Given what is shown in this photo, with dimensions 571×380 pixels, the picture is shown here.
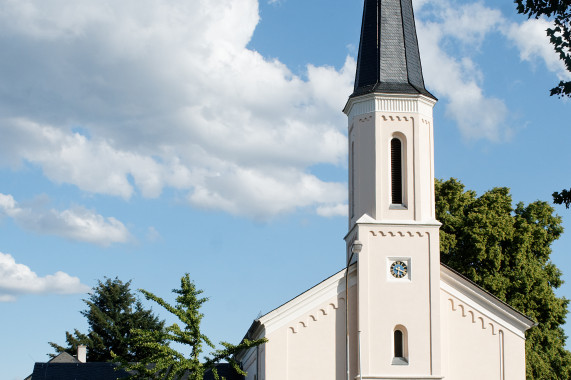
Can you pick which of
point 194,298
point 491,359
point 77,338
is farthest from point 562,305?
point 77,338

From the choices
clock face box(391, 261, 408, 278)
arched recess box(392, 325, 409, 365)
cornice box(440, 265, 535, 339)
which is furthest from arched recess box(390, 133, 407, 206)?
arched recess box(392, 325, 409, 365)

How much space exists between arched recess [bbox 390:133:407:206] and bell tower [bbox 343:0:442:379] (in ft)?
0.11

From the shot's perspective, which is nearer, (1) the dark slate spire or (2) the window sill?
(2) the window sill

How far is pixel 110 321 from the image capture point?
59.5 meters

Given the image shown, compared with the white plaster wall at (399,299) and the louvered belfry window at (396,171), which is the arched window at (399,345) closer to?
the white plaster wall at (399,299)

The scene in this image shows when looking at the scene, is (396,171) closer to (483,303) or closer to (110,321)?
(483,303)

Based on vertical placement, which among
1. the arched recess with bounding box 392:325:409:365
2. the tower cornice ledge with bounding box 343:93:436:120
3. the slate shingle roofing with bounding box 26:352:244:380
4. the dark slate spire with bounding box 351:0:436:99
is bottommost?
the slate shingle roofing with bounding box 26:352:244:380

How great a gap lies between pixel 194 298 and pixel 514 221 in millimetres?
21566

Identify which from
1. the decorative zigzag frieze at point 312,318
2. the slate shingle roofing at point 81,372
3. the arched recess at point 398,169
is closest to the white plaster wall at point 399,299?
the decorative zigzag frieze at point 312,318

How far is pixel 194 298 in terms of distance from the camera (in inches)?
934

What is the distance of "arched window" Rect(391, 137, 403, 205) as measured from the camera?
27844 millimetres

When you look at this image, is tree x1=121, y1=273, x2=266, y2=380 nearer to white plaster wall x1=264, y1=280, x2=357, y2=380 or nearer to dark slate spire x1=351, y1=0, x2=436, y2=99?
white plaster wall x1=264, y1=280, x2=357, y2=380

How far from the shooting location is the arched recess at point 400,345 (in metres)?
26.6

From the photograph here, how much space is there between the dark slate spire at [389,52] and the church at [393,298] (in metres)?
0.06
